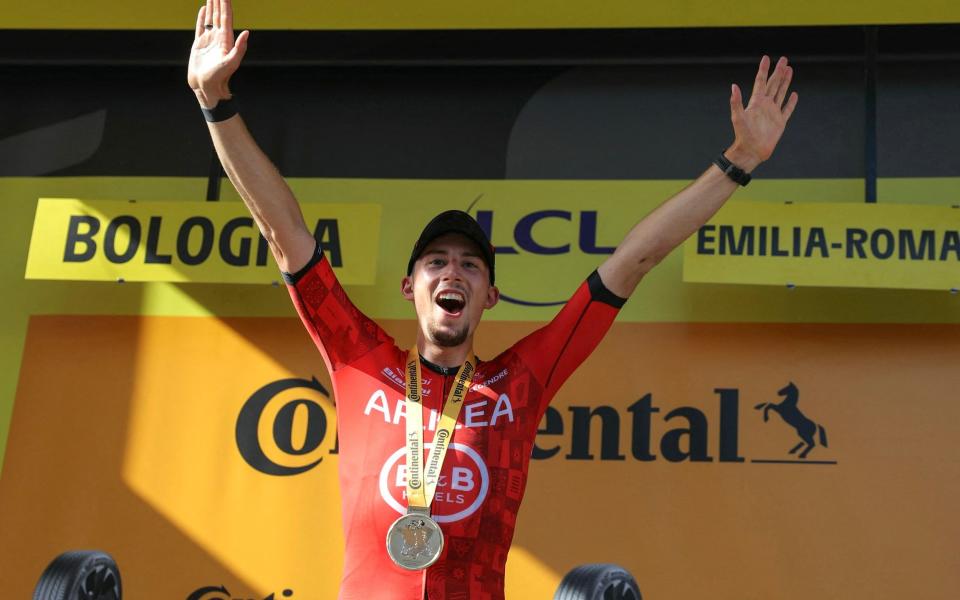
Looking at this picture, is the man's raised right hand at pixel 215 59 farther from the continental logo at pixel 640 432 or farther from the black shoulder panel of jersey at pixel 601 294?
the continental logo at pixel 640 432

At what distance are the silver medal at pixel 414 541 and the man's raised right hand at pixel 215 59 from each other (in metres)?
0.92

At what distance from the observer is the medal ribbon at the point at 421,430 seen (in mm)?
2510

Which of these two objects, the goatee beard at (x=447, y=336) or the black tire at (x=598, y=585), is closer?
the black tire at (x=598, y=585)

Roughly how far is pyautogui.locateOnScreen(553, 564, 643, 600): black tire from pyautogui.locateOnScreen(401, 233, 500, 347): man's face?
555 millimetres

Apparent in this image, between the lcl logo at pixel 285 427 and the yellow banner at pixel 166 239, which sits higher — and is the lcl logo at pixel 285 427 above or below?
below

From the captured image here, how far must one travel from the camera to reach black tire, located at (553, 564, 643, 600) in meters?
2.54

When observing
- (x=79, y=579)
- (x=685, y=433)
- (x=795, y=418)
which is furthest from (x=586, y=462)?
(x=79, y=579)

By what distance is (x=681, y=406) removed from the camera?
4.61 meters

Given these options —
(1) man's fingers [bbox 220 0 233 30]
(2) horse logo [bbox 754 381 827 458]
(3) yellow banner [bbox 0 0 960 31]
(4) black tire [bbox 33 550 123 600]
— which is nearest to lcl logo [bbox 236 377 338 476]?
(3) yellow banner [bbox 0 0 960 31]

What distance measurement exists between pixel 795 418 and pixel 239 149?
269 centimetres

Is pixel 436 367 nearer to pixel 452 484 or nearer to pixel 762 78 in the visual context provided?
pixel 452 484

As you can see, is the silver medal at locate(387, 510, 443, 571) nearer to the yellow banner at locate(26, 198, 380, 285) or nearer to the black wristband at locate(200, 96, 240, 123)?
the black wristband at locate(200, 96, 240, 123)

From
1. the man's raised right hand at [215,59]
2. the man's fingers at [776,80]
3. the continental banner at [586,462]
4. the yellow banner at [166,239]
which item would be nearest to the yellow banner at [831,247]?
the continental banner at [586,462]

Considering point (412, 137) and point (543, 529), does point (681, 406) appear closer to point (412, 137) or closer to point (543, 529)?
point (543, 529)
